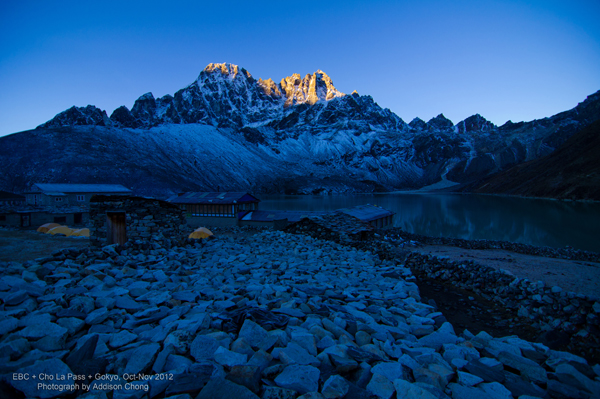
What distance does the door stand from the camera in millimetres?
11641

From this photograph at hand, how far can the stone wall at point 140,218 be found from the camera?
11.0 metres

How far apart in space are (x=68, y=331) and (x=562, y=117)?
247m

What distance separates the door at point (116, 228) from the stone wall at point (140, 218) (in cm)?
21

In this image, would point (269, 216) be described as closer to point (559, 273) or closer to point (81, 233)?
point (81, 233)

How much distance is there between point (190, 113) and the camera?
193 metres

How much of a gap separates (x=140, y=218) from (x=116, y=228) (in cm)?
164

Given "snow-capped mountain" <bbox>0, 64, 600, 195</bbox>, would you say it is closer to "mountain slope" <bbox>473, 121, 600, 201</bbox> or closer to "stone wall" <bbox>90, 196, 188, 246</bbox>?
"mountain slope" <bbox>473, 121, 600, 201</bbox>

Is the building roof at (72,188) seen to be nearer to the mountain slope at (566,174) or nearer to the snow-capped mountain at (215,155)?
the snow-capped mountain at (215,155)

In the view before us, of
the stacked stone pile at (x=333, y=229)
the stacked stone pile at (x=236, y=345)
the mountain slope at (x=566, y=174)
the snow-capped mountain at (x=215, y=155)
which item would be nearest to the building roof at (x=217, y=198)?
the stacked stone pile at (x=333, y=229)

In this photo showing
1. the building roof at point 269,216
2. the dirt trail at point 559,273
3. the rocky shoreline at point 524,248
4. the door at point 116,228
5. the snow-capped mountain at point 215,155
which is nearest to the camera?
the door at point 116,228

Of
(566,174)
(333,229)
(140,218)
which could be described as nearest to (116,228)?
(140,218)

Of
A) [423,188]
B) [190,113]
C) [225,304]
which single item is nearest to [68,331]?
[225,304]

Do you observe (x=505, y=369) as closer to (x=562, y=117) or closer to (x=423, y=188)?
Result: (x=423, y=188)

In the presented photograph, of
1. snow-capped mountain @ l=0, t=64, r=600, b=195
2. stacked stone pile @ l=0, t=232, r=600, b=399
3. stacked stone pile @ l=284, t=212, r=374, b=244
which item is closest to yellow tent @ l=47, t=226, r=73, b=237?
stacked stone pile @ l=284, t=212, r=374, b=244
